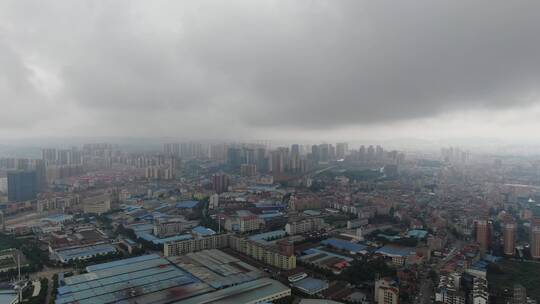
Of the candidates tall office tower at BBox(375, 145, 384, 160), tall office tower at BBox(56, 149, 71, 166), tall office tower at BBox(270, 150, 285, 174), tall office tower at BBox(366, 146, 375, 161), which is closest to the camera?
tall office tower at BBox(270, 150, 285, 174)

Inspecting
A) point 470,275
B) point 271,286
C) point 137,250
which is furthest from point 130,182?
point 470,275

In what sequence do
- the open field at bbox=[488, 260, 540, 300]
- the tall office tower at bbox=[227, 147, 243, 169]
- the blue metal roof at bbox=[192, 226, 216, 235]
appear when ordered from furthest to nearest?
the tall office tower at bbox=[227, 147, 243, 169]
the blue metal roof at bbox=[192, 226, 216, 235]
the open field at bbox=[488, 260, 540, 300]

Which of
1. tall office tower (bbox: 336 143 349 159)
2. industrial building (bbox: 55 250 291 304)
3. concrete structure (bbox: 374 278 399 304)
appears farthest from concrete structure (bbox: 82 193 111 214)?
tall office tower (bbox: 336 143 349 159)

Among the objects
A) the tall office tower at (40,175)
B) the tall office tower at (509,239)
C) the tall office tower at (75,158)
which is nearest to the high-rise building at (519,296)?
the tall office tower at (509,239)

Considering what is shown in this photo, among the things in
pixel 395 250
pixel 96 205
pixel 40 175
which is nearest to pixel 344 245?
pixel 395 250

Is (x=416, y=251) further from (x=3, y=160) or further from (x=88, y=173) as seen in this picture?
(x=3, y=160)

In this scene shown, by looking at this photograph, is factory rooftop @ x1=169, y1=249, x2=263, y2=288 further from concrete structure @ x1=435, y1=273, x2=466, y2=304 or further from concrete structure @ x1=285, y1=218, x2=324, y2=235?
concrete structure @ x1=435, y1=273, x2=466, y2=304

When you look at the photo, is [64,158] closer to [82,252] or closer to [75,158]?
[75,158]
